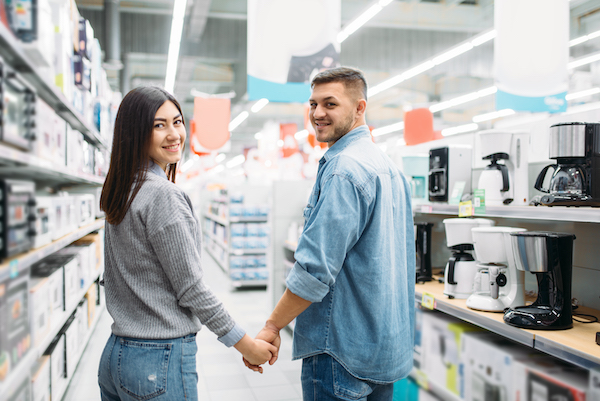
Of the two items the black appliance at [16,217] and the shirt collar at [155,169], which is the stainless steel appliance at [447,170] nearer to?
the shirt collar at [155,169]

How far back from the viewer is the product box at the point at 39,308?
2059 mm

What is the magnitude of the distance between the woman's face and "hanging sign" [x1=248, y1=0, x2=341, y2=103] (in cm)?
314

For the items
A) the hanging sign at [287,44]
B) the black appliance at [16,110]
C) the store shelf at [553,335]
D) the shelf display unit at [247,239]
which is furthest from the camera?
the shelf display unit at [247,239]

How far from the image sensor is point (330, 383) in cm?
162

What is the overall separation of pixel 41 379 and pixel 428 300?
2195 millimetres

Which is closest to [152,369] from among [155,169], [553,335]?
[155,169]

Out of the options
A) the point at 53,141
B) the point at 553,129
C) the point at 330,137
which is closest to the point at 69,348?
the point at 53,141

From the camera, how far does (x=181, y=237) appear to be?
1442 mm

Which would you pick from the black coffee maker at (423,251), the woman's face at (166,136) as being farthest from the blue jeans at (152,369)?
the black coffee maker at (423,251)

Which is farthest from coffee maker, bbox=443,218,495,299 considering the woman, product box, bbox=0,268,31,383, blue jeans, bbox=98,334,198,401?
product box, bbox=0,268,31,383

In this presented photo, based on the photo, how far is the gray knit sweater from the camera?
4.71 feet

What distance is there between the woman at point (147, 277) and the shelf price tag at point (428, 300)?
5.09ft

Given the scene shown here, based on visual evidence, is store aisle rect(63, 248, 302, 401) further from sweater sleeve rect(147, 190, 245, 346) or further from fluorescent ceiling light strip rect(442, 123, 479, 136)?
fluorescent ceiling light strip rect(442, 123, 479, 136)

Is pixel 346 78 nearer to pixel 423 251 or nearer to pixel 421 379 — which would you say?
pixel 423 251
